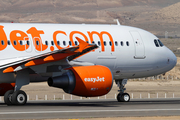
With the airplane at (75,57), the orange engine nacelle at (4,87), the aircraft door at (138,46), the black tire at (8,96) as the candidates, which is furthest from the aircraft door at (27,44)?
the aircraft door at (138,46)

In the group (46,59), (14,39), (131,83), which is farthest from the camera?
(131,83)

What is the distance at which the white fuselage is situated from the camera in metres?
26.6

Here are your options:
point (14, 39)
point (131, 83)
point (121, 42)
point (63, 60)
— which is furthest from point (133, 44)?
point (131, 83)

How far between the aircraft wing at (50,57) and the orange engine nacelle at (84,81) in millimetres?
1194

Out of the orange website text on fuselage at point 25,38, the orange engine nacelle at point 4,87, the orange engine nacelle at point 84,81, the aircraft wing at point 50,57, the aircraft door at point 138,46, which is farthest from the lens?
the aircraft door at point 138,46

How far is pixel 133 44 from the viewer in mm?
30859

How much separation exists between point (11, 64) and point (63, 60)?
3.07 metres

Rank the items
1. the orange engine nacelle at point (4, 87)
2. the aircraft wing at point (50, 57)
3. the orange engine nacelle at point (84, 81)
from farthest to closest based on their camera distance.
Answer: the orange engine nacelle at point (4, 87)
the orange engine nacelle at point (84, 81)
the aircraft wing at point (50, 57)

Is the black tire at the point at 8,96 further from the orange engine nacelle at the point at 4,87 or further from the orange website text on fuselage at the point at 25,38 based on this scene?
the orange website text on fuselage at the point at 25,38

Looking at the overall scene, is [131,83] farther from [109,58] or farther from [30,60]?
[30,60]

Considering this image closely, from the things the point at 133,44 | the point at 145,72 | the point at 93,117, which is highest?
the point at 133,44

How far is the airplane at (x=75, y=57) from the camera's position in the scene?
25.5m

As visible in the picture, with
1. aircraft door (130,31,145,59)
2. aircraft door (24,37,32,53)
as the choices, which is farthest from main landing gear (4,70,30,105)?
aircraft door (130,31,145,59)

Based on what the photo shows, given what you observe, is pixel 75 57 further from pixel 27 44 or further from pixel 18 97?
pixel 18 97
